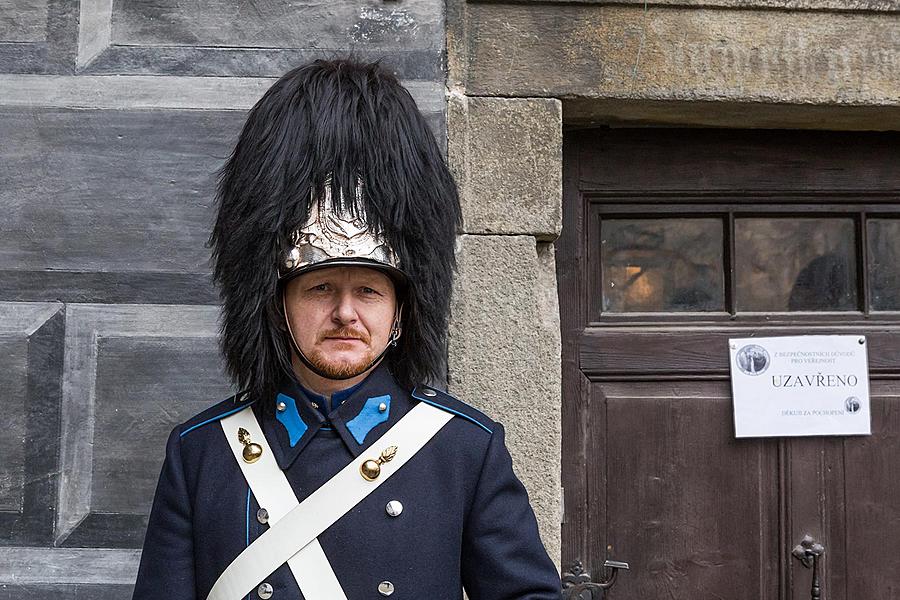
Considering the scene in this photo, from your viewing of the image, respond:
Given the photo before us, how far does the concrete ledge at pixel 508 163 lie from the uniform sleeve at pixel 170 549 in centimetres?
107

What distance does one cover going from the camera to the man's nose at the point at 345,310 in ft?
5.52

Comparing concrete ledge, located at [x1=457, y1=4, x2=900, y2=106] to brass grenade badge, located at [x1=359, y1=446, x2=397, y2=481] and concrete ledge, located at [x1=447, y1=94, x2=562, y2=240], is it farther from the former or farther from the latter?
brass grenade badge, located at [x1=359, y1=446, x2=397, y2=481]

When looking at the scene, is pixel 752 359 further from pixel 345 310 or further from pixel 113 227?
pixel 113 227

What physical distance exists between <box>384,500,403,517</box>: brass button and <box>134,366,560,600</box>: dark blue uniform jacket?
11 mm

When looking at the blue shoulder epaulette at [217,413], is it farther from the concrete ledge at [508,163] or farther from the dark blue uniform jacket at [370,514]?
the concrete ledge at [508,163]

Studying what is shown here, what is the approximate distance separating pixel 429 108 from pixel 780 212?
1.05 meters

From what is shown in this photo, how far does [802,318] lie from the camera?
277 centimetres

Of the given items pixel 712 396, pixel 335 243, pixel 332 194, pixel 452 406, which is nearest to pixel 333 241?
pixel 335 243

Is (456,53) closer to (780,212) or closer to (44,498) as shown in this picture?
(780,212)

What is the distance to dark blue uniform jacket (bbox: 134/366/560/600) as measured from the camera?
169 cm

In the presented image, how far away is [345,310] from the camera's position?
5.53 feet

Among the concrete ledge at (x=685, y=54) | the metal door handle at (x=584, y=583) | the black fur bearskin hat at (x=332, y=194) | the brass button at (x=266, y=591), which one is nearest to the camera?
the brass button at (x=266, y=591)

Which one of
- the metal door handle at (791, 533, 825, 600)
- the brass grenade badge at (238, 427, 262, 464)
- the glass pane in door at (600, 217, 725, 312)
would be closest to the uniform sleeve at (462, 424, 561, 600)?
the brass grenade badge at (238, 427, 262, 464)

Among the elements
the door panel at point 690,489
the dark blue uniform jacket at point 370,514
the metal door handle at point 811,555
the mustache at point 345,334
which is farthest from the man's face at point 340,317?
the metal door handle at point 811,555
